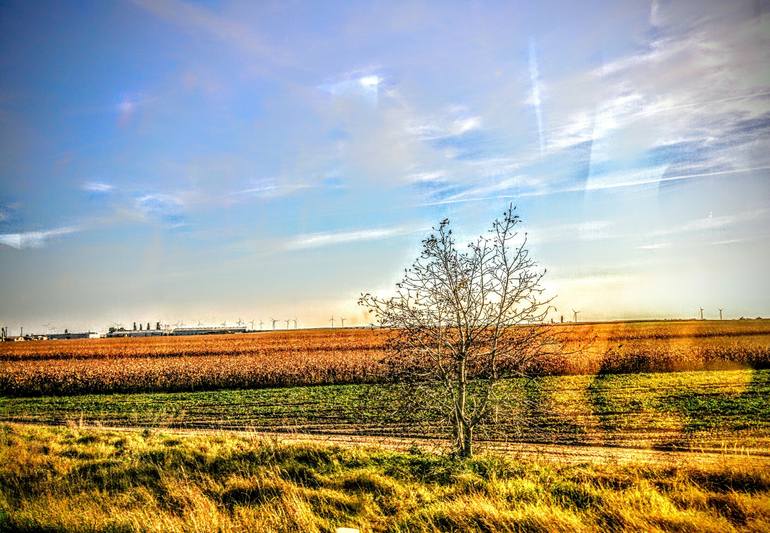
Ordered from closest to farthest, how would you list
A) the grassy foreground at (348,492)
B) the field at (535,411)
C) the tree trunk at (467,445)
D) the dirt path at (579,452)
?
the grassy foreground at (348,492), the tree trunk at (467,445), the dirt path at (579,452), the field at (535,411)

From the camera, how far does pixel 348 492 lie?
11.7 meters

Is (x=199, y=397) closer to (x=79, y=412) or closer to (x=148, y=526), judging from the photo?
(x=79, y=412)

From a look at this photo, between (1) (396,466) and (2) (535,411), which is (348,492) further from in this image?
(2) (535,411)

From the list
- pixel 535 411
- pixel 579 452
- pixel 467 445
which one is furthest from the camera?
pixel 535 411

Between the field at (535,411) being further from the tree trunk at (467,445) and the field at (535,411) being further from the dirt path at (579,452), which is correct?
the tree trunk at (467,445)

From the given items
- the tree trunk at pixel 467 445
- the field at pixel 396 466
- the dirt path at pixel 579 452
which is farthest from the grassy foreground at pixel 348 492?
the dirt path at pixel 579 452

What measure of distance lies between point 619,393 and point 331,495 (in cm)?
1952

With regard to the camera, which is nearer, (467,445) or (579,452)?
(467,445)

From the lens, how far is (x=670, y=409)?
21547mm

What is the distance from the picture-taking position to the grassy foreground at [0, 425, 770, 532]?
932cm

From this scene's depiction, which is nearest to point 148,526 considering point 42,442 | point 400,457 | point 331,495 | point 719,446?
point 331,495

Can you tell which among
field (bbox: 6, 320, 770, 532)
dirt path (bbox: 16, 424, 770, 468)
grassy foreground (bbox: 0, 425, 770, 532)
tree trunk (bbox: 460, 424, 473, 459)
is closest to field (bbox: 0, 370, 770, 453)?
field (bbox: 6, 320, 770, 532)

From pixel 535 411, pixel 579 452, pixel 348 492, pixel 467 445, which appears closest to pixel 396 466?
pixel 467 445

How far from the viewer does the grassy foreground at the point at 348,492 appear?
30.6 ft
